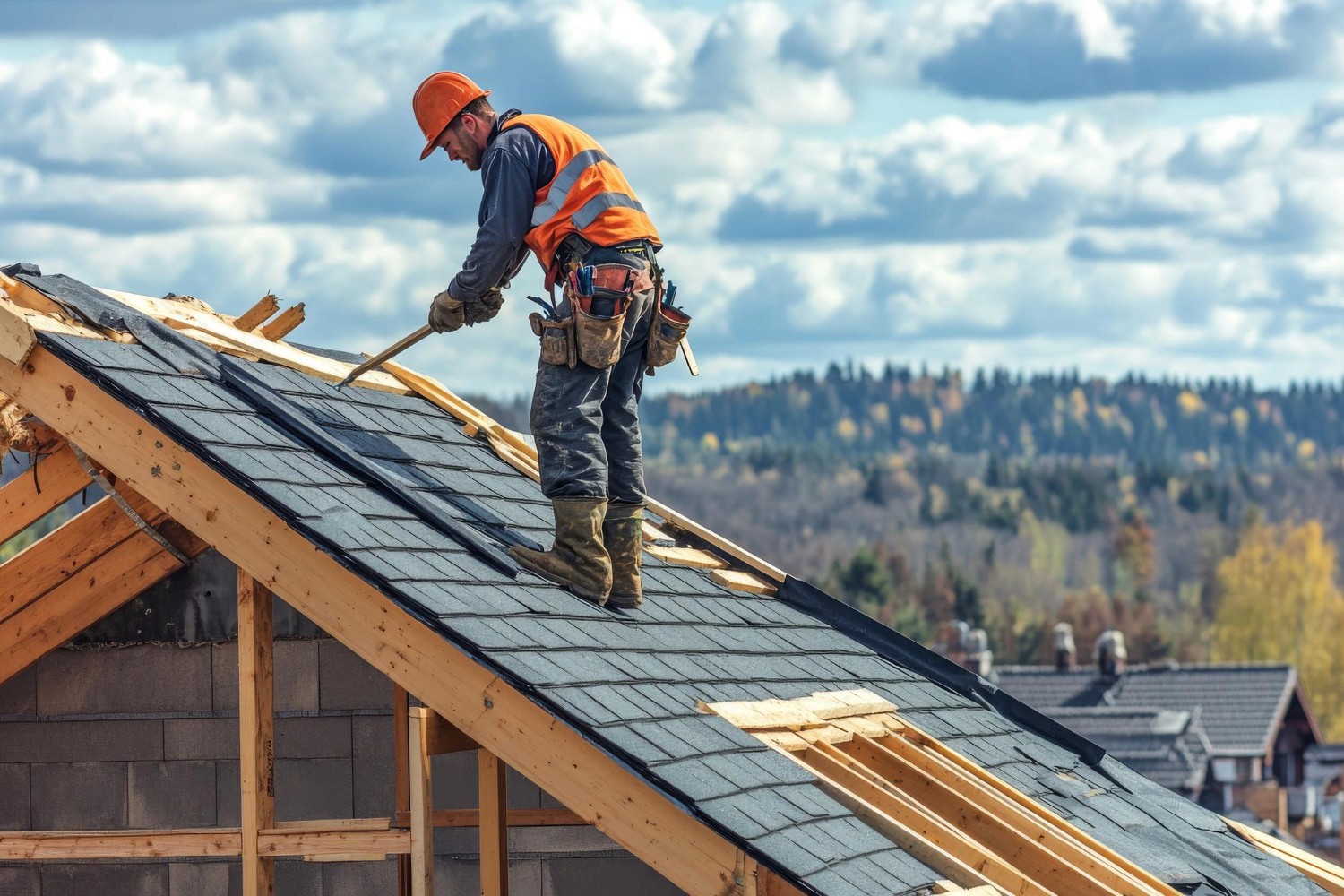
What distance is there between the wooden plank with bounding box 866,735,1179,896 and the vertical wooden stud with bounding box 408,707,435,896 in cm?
216

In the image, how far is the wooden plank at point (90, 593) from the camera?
27.5 ft

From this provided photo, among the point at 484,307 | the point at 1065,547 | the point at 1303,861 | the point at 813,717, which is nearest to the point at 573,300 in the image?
the point at 484,307

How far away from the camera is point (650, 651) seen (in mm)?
7207

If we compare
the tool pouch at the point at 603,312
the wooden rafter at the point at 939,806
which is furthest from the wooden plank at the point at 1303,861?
the tool pouch at the point at 603,312

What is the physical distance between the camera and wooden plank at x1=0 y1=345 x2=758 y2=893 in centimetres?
590

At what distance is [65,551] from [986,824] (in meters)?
4.19

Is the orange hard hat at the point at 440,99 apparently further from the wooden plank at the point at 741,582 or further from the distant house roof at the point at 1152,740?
the distant house roof at the point at 1152,740

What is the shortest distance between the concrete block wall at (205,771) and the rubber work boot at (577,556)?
3.33 feet

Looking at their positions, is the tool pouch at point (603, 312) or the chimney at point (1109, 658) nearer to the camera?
the tool pouch at point (603, 312)

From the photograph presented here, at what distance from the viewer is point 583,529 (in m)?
7.29

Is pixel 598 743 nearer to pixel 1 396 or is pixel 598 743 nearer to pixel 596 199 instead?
pixel 596 199

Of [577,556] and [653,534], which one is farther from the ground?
[577,556]

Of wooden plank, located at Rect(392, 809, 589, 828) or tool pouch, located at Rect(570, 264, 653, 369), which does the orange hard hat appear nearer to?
tool pouch, located at Rect(570, 264, 653, 369)

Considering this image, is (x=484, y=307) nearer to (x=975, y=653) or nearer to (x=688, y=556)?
(x=688, y=556)
